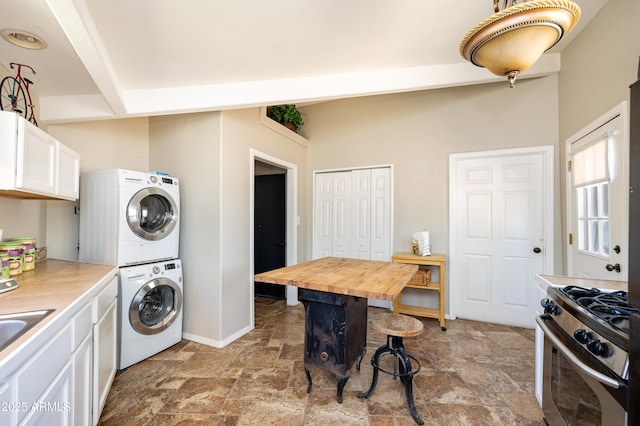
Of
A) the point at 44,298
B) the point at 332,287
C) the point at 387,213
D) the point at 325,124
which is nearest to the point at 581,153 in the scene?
the point at 387,213

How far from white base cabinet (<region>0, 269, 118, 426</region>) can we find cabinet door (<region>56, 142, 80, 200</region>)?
0.74 meters

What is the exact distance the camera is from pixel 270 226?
4.46 meters

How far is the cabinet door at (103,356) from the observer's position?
162 cm

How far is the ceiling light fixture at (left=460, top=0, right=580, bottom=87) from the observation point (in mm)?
1088

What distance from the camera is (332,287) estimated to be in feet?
5.52

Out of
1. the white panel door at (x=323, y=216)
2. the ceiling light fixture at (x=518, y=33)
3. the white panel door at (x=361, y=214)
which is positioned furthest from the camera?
the white panel door at (x=323, y=216)

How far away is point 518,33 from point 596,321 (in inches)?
47.2

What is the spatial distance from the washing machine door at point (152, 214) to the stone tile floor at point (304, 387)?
3.85ft

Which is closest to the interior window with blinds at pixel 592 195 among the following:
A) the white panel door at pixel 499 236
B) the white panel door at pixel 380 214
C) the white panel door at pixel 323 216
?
the white panel door at pixel 499 236

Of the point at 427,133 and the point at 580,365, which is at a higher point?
the point at 427,133

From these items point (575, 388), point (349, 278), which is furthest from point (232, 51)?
point (575, 388)

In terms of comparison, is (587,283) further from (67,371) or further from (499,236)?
(67,371)

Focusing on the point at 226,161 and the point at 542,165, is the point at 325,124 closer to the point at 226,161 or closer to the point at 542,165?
the point at 226,161

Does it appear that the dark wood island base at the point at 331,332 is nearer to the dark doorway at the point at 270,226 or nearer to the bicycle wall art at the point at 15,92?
the dark doorway at the point at 270,226
